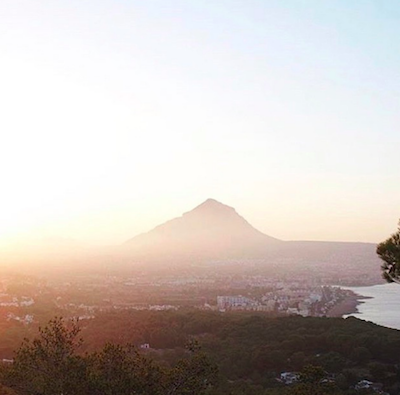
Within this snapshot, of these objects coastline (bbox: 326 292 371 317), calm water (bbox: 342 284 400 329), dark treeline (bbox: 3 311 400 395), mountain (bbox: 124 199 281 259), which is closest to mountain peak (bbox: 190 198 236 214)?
mountain (bbox: 124 199 281 259)

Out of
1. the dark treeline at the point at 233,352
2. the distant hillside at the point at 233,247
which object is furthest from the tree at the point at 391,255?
the distant hillside at the point at 233,247

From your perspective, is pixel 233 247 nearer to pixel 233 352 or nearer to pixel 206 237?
pixel 206 237

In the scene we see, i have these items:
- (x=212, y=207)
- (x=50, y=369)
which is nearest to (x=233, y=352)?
(x=50, y=369)

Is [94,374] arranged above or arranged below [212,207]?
below

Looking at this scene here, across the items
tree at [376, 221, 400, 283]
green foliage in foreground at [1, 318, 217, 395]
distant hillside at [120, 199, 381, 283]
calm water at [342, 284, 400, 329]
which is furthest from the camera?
distant hillside at [120, 199, 381, 283]

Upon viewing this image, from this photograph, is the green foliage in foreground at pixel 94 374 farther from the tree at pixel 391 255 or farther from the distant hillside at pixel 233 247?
the distant hillside at pixel 233 247

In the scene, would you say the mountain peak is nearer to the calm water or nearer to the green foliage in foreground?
the calm water
